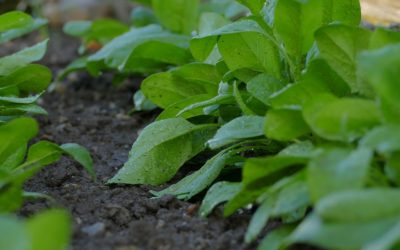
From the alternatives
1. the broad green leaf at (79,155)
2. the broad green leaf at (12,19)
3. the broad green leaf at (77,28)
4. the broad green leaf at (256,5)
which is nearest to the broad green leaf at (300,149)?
the broad green leaf at (79,155)

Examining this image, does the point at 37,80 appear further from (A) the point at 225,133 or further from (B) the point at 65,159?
(A) the point at 225,133

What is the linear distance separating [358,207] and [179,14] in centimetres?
170

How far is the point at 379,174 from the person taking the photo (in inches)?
53.5

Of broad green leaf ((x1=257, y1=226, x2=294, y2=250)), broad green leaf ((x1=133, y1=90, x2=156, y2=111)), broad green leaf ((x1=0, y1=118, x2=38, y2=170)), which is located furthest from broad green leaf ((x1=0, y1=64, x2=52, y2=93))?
broad green leaf ((x1=257, y1=226, x2=294, y2=250))

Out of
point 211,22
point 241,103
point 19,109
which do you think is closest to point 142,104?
point 211,22

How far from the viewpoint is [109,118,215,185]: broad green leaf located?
1.87 meters

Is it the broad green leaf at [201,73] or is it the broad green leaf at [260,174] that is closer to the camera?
the broad green leaf at [260,174]

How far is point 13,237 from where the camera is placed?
110 centimetres

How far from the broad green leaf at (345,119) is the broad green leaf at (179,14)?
1396 millimetres

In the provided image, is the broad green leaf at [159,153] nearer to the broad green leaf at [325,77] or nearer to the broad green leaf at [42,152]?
the broad green leaf at [42,152]

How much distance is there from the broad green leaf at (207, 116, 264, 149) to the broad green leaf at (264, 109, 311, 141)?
0.39ft

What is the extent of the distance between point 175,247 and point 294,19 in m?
0.64

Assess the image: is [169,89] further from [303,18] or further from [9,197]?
[9,197]

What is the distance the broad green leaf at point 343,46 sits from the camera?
62.6 inches
